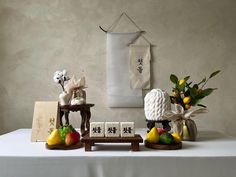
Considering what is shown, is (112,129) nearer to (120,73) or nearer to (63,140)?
(63,140)

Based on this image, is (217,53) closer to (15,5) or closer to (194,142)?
(194,142)

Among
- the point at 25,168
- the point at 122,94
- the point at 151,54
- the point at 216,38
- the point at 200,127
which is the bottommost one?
the point at 25,168

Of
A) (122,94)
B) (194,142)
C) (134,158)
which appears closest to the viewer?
(134,158)

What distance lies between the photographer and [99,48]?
1928 millimetres

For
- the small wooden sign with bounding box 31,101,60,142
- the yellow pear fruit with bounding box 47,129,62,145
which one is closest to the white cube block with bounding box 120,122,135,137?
the yellow pear fruit with bounding box 47,129,62,145

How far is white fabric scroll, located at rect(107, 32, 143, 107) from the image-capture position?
6.22ft

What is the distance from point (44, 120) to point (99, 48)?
825 millimetres

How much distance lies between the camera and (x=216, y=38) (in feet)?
6.33

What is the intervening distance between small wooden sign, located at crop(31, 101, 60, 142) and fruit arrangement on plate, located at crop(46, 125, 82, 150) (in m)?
0.17

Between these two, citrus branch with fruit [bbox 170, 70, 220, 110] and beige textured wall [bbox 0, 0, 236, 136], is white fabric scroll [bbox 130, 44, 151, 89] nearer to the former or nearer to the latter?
beige textured wall [bbox 0, 0, 236, 136]

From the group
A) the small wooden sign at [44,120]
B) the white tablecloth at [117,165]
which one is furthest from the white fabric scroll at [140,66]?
the white tablecloth at [117,165]

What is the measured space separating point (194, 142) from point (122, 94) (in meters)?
0.75

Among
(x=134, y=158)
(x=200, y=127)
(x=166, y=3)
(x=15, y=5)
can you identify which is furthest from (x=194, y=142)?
(x=15, y=5)

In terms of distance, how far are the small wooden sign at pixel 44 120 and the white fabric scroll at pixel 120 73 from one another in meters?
0.63
